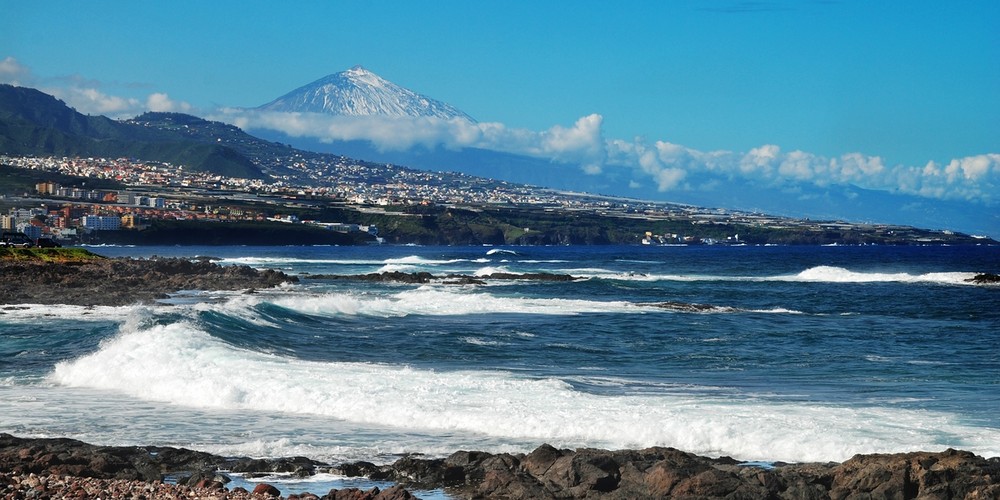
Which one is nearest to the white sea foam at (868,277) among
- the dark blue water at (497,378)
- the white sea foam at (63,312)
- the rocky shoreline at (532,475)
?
the dark blue water at (497,378)

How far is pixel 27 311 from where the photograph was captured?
3434 cm

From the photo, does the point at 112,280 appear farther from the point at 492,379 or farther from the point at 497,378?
the point at 492,379

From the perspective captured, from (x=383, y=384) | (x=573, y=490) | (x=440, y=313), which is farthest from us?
(x=440, y=313)

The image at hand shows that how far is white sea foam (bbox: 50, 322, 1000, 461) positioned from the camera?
15.4m

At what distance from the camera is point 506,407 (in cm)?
1773

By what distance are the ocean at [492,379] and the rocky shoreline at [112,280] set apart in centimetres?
256

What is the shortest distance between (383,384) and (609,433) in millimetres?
5548

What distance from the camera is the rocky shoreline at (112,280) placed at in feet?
132

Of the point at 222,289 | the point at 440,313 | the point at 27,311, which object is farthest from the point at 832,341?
the point at 222,289

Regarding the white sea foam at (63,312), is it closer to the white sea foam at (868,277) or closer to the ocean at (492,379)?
the ocean at (492,379)

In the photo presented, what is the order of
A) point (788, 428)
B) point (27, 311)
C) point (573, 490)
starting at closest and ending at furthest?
1. point (573, 490)
2. point (788, 428)
3. point (27, 311)

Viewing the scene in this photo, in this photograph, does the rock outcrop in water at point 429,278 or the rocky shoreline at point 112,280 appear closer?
the rocky shoreline at point 112,280

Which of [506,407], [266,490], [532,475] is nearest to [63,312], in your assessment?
[506,407]

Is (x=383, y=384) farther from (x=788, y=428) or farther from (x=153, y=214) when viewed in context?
(x=153, y=214)
